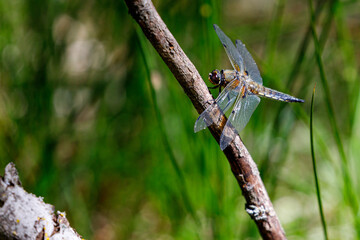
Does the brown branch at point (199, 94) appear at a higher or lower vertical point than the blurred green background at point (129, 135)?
lower

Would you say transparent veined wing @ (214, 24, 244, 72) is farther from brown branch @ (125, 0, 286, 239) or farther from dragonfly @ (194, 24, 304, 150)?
brown branch @ (125, 0, 286, 239)

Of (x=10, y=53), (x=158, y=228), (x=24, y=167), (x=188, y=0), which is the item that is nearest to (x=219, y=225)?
(x=158, y=228)

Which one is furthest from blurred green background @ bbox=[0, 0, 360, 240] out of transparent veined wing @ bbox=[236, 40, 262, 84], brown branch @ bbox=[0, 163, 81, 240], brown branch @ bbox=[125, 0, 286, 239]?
brown branch @ bbox=[0, 163, 81, 240]

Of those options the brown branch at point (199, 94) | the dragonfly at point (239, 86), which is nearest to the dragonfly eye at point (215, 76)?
the dragonfly at point (239, 86)

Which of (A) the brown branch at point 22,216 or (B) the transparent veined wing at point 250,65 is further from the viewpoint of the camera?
(B) the transparent veined wing at point 250,65

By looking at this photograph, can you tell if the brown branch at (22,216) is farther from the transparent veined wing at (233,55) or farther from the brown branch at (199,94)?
the transparent veined wing at (233,55)
